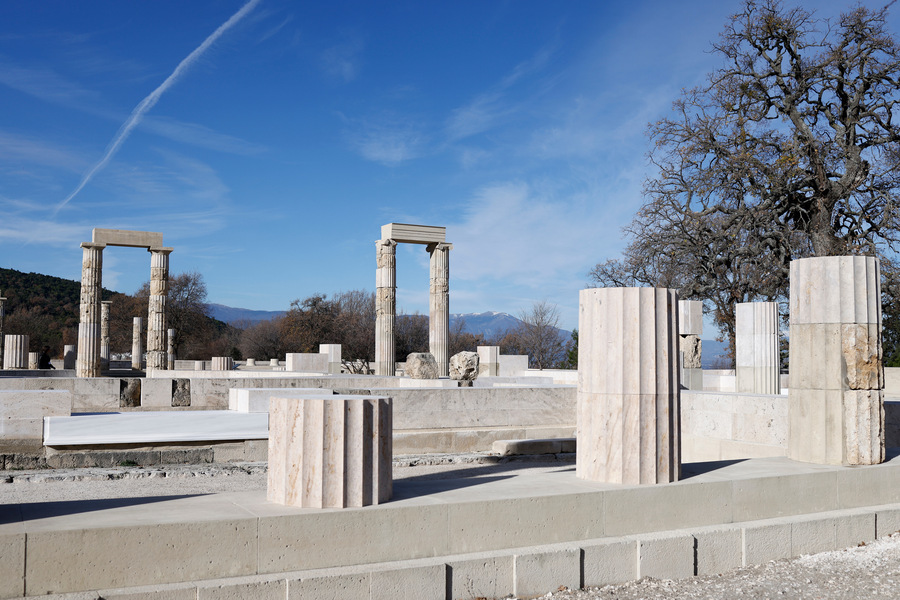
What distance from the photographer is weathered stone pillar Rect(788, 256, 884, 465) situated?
7.61 meters

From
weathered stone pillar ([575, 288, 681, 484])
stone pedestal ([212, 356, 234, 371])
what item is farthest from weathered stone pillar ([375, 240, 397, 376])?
weathered stone pillar ([575, 288, 681, 484])

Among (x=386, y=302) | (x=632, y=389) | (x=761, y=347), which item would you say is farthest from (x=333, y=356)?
(x=632, y=389)

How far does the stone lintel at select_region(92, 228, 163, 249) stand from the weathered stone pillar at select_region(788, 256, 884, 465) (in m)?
22.7

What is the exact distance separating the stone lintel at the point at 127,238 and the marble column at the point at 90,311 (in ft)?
0.90

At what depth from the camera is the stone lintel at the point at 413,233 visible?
24141 mm

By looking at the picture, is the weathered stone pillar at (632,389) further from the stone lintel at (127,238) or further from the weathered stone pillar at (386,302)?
the stone lintel at (127,238)

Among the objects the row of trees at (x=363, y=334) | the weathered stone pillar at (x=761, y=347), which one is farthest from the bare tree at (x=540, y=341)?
the weathered stone pillar at (x=761, y=347)

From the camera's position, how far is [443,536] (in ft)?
17.7

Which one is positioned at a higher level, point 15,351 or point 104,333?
point 104,333

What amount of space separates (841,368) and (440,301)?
18233mm

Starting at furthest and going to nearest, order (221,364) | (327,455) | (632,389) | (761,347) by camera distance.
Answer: (221,364) < (761,347) < (632,389) < (327,455)

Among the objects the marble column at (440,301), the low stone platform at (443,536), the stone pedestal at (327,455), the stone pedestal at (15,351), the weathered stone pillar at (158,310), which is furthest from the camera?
the stone pedestal at (15,351)

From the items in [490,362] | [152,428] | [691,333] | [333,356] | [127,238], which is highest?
[127,238]

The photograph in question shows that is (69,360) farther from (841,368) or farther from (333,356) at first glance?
(841,368)
